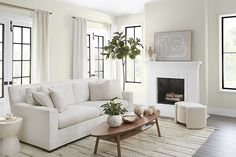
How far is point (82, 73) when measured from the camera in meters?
5.98

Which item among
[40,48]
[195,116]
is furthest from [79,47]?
[195,116]

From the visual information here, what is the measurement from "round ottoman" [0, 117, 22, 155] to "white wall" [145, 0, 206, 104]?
4029 mm

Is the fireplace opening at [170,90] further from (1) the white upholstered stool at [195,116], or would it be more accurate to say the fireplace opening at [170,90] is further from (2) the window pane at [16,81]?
(2) the window pane at [16,81]

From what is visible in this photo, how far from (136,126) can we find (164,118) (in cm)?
220

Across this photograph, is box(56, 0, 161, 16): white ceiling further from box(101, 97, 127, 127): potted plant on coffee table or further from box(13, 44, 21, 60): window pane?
box(101, 97, 127, 127): potted plant on coffee table

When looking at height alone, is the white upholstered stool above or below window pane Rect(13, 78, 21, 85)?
below

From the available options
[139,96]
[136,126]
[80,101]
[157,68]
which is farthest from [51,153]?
[139,96]

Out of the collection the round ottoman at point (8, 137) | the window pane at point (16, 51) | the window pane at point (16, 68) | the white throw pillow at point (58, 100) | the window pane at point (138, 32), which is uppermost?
the window pane at point (138, 32)

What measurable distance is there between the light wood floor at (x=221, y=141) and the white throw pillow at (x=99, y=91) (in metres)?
2.19

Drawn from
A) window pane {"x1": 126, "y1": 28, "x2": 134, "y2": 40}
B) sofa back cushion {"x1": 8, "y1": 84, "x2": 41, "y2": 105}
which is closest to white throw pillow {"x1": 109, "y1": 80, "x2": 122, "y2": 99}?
sofa back cushion {"x1": 8, "y1": 84, "x2": 41, "y2": 105}

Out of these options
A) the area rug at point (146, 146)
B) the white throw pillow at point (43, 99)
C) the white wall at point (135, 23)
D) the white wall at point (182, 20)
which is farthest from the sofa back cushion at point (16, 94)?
the white wall at point (135, 23)

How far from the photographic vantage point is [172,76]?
5605 mm

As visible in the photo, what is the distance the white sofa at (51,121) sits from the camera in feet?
10.6

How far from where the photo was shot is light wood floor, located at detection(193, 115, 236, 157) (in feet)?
10.5
